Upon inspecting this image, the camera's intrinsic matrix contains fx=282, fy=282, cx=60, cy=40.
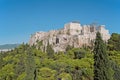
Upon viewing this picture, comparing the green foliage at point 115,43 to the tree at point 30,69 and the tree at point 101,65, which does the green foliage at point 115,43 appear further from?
the tree at point 101,65

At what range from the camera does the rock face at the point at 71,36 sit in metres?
77.8

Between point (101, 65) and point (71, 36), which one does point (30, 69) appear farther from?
point (71, 36)

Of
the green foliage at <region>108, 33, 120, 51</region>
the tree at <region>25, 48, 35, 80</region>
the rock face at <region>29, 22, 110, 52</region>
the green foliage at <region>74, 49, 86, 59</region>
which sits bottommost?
the tree at <region>25, 48, 35, 80</region>

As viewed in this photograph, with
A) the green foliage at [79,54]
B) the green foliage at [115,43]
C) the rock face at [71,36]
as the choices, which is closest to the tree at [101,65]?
the green foliage at [79,54]

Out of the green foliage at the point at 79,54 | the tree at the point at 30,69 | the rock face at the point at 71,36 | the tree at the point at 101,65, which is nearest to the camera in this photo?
the tree at the point at 101,65

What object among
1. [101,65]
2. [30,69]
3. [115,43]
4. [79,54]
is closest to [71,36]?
[115,43]

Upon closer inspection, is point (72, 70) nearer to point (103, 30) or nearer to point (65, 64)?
point (65, 64)

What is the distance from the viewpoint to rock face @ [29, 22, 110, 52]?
77812mm

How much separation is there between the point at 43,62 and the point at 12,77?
675cm

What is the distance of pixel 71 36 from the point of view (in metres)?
82.9

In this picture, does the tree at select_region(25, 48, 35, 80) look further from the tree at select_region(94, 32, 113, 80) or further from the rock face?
the rock face

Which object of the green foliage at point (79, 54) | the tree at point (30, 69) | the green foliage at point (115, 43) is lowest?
the tree at point (30, 69)

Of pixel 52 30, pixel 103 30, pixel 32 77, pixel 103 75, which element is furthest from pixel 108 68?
pixel 52 30

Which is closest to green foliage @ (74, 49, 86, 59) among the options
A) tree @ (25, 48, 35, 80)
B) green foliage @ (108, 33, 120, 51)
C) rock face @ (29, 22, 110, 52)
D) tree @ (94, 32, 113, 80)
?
green foliage @ (108, 33, 120, 51)
